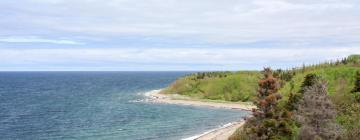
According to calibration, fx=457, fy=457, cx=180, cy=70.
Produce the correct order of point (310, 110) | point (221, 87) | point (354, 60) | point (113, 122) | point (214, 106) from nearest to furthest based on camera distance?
point (310, 110) → point (354, 60) → point (113, 122) → point (214, 106) → point (221, 87)

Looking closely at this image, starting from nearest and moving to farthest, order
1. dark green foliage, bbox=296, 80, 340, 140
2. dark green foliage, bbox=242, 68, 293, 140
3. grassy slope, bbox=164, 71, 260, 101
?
1. dark green foliage, bbox=296, 80, 340, 140
2. dark green foliage, bbox=242, 68, 293, 140
3. grassy slope, bbox=164, 71, 260, 101

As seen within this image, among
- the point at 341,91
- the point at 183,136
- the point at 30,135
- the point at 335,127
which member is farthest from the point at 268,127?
the point at 30,135

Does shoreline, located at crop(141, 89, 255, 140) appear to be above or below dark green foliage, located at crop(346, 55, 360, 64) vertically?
below

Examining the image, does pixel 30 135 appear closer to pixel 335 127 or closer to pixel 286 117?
pixel 286 117

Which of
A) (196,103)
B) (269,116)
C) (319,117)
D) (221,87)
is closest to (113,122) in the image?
(196,103)

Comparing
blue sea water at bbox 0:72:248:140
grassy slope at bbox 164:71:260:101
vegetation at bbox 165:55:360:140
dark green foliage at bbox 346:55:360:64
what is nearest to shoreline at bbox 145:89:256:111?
grassy slope at bbox 164:71:260:101

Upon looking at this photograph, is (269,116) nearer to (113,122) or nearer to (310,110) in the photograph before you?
(310,110)

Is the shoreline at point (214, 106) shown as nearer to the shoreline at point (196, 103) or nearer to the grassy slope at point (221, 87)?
the shoreline at point (196, 103)

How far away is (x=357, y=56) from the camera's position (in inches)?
3027

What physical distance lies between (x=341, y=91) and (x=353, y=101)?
19.0ft

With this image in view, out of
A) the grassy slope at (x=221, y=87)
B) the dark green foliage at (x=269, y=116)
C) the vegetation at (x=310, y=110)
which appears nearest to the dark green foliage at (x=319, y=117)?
the vegetation at (x=310, y=110)

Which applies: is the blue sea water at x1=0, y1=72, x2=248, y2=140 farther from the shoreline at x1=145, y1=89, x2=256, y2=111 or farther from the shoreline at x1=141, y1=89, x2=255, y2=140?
the shoreline at x1=145, y1=89, x2=256, y2=111

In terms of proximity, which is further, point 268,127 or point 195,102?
point 195,102

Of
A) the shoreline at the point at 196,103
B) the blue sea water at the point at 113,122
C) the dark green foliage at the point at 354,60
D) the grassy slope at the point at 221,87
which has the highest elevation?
the dark green foliage at the point at 354,60
